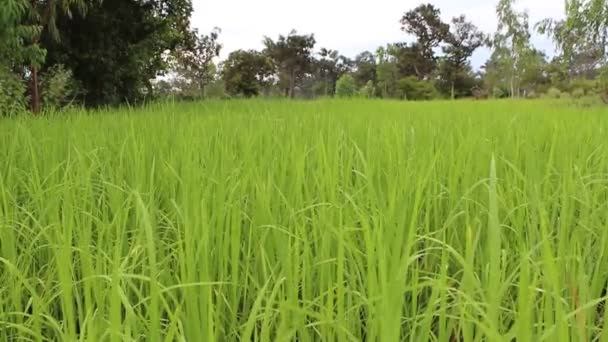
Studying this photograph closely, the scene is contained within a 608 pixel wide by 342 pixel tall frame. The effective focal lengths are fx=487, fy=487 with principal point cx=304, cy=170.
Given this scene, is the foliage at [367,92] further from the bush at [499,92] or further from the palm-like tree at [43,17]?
the bush at [499,92]

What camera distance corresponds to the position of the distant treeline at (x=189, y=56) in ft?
21.8

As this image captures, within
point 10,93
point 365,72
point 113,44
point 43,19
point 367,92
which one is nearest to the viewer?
point 10,93

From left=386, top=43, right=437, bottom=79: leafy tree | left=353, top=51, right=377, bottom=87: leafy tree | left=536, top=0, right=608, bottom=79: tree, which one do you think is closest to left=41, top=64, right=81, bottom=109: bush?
left=536, top=0, right=608, bottom=79: tree

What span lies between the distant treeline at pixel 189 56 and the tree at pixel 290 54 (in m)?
0.07

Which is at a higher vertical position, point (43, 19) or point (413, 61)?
point (413, 61)

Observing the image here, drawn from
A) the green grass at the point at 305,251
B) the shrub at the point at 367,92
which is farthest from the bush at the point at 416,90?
the green grass at the point at 305,251

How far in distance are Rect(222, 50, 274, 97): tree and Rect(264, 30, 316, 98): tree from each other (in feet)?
18.6

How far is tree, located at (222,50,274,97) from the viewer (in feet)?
90.5

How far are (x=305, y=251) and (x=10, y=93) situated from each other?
242 inches

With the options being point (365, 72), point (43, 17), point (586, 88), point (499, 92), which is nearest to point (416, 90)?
point (499, 92)

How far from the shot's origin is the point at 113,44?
29.5 feet

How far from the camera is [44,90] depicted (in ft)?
24.1

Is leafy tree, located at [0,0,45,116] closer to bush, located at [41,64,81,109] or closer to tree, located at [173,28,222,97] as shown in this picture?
bush, located at [41,64,81,109]

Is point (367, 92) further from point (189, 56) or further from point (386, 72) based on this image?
point (386, 72)
